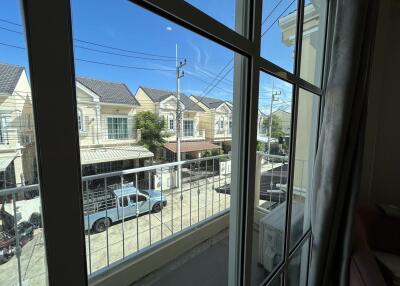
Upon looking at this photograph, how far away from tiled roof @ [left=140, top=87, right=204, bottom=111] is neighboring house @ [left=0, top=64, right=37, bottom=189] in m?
0.57

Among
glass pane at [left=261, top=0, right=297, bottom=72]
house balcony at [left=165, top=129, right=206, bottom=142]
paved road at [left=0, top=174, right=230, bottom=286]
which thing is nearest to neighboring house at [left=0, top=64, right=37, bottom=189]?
paved road at [left=0, top=174, right=230, bottom=286]

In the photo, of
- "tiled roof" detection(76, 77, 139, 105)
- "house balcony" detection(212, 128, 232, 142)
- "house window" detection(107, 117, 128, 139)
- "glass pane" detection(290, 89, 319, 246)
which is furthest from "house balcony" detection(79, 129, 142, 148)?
"glass pane" detection(290, 89, 319, 246)

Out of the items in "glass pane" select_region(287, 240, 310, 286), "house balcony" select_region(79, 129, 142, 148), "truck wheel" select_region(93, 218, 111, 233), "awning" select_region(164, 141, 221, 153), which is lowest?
"glass pane" select_region(287, 240, 310, 286)

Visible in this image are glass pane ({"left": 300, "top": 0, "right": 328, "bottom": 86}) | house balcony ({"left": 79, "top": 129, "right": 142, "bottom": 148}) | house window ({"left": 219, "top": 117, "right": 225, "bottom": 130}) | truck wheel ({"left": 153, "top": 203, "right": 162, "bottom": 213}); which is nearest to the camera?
house balcony ({"left": 79, "top": 129, "right": 142, "bottom": 148})

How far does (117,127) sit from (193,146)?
593 millimetres

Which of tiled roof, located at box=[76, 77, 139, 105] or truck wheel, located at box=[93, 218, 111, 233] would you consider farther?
truck wheel, located at box=[93, 218, 111, 233]

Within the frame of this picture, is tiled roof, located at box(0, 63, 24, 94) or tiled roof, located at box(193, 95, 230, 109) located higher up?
tiled roof, located at box(193, 95, 230, 109)

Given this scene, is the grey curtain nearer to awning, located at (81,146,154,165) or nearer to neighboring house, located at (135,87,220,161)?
neighboring house, located at (135,87,220,161)

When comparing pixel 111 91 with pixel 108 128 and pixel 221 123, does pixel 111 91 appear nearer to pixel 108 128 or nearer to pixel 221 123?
pixel 108 128

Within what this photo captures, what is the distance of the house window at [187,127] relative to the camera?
1148 millimetres

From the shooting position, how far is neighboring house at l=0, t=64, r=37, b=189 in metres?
0.35

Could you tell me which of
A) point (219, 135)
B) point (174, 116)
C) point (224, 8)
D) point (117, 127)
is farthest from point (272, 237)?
point (224, 8)

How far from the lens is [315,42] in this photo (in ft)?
5.26

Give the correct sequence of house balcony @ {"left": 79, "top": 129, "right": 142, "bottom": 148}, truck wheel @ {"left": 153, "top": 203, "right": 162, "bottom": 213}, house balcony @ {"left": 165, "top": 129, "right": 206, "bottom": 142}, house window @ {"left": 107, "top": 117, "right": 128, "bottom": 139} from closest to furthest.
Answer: house balcony @ {"left": 79, "top": 129, "right": 142, "bottom": 148} → house window @ {"left": 107, "top": 117, "right": 128, "bottom": 139} → house balcony @ {"left": 165, "top": 129, "right": 206, "bottom": 142} → truck wheel @ {"left": 153, "top": 203, "right": 162, "bottom": 213}
